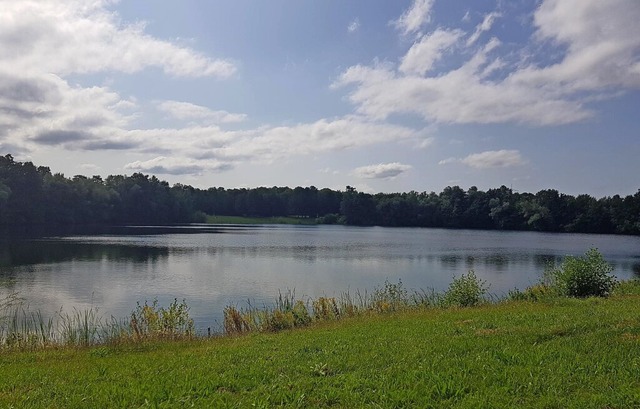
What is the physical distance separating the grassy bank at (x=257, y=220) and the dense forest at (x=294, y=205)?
9.93 feet

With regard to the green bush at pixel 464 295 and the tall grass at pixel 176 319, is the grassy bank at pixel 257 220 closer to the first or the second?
the tall grass at pixel 176 319

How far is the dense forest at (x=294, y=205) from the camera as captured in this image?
88500 mm

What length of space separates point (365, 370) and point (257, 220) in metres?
141

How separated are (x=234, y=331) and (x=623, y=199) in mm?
109617

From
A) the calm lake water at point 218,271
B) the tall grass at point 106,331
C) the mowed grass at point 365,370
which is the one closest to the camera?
the mowed grass at point 365,370

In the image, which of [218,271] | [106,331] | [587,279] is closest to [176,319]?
[106,331]

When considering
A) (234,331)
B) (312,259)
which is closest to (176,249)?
(312,259)

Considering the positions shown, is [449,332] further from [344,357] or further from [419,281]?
[419,281]

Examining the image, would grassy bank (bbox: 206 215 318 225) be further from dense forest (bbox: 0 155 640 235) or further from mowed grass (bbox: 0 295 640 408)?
mowed grass (bbox: 0 295 640 408)

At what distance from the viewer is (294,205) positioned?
153 m

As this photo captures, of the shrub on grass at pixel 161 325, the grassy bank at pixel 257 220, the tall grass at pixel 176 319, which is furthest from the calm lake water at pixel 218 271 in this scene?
the grassy bank at pixel 257 220

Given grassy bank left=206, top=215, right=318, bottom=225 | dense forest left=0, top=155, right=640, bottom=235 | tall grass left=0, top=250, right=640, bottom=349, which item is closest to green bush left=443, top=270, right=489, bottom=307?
tall grass left=0, top=250, right=640, bottom=349

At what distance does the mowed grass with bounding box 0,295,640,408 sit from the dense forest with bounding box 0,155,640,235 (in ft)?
264

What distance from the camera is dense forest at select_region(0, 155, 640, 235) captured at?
8850cm
